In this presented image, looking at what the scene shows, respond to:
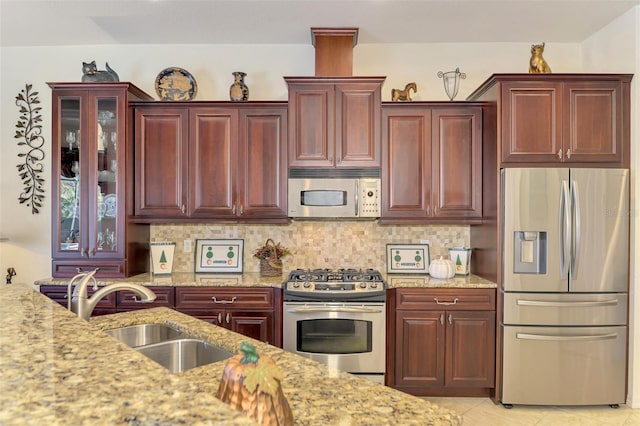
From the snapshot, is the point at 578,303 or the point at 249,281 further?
the point at 249,281

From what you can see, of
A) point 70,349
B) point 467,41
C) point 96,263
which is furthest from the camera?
point 467,41

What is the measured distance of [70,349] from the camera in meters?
0.91

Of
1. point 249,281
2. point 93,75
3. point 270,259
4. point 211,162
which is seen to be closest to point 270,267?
point 270,259

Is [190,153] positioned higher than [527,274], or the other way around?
[190,153]

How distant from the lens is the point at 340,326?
3021mm

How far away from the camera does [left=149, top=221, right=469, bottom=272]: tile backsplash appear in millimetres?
3688

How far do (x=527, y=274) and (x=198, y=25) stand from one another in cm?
333

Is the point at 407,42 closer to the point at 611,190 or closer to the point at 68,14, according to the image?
the point at 611,190

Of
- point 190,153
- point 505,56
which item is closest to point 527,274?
point 505,56

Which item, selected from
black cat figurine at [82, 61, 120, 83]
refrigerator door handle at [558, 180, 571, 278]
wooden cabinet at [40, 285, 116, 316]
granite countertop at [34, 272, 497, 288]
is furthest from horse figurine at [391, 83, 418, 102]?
wooden cabinet at [40, 285, 116, 316]

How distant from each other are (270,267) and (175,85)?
1879 mm

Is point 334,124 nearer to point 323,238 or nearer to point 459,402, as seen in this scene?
point 323,238

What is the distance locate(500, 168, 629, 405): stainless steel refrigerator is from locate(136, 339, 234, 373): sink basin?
238 centimetres

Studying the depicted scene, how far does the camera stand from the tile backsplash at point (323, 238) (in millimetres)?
3688
